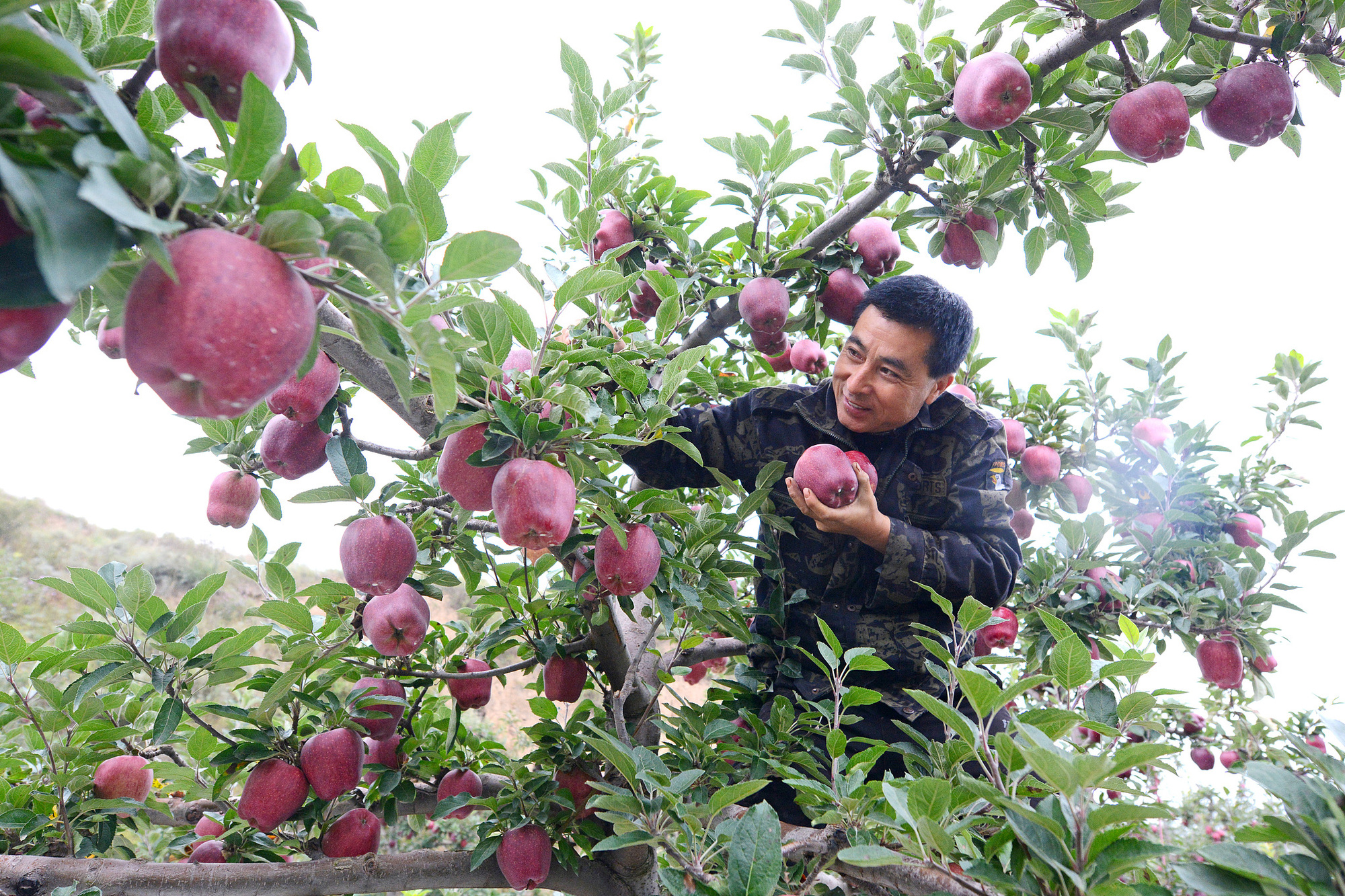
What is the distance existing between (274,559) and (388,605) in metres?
0.33

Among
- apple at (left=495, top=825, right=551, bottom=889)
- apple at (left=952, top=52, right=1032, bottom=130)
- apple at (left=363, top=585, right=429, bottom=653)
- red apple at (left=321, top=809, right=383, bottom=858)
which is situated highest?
apple at (left=952, top=52, right=1032, bottom=130)

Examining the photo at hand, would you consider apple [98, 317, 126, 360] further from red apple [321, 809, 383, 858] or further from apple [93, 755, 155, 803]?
red apple [321, 809, 383, 858]

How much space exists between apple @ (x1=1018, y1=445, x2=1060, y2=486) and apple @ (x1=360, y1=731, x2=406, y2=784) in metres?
1.69

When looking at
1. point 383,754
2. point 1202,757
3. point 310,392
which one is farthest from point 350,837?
point 1202,757

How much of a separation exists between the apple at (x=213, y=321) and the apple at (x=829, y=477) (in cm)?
90

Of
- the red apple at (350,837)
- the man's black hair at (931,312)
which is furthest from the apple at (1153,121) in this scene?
the red apple at (350,837)

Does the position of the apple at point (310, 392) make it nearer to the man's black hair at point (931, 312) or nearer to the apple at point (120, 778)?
the apple at point (120, 778)

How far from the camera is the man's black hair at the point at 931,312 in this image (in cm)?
141

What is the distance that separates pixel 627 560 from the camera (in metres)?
1.05

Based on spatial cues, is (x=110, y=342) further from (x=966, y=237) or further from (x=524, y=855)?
(x=966, y=237)

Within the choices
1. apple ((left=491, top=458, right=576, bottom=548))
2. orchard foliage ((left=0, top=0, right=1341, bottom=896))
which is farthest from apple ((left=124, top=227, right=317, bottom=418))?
apple ((left=491, top=458, right=576, bottom=548))

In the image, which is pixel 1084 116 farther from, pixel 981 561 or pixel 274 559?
pixel 274 559

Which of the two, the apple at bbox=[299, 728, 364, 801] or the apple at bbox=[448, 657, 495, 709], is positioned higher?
the apple at bbox=[448, 657, 495, 709]

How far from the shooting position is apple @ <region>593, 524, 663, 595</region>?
3.44 feet
